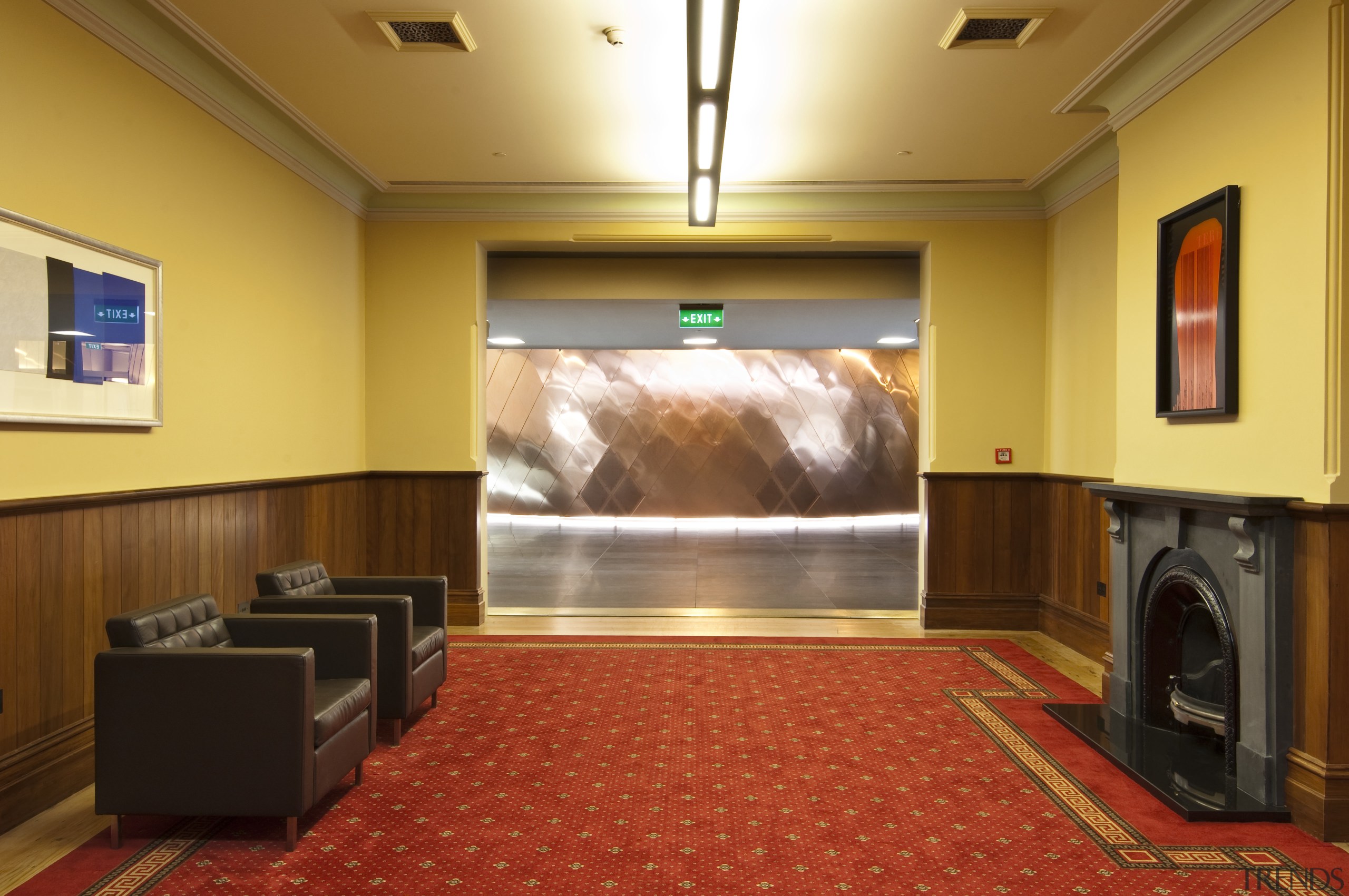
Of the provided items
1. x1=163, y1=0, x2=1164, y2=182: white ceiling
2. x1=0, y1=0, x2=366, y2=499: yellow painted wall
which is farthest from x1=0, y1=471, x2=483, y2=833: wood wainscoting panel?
x1=163, y1=0, x2=1164, y2=182: white ceiling

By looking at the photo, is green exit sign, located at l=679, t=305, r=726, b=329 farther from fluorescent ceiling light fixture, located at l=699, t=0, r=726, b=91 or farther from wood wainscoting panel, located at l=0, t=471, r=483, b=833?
fluorescent ceiling light fixture, located at l=699, t=0, r=726, b=91

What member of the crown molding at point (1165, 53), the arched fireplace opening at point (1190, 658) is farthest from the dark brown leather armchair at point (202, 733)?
the crown molding at point (1165, 53)

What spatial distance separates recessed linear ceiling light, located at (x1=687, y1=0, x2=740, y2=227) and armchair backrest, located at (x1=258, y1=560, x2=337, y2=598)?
11.4 ft

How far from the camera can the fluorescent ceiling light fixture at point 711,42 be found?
343 centimetres

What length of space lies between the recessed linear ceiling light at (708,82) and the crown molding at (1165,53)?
233 centimetres

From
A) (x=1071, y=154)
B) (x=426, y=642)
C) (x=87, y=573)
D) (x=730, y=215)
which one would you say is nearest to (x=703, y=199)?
(x=730, y=215)

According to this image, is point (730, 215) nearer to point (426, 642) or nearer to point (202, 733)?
point (426, 642)

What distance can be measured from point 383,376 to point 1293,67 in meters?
6.90

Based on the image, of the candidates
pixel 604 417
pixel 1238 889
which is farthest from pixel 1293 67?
pixel 604 417

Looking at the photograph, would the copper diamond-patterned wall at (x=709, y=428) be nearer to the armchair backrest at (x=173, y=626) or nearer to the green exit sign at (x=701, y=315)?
the green exit sign at (x=701, y=315)

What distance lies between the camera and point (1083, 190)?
22.1ft

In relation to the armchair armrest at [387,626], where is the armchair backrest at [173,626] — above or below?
above

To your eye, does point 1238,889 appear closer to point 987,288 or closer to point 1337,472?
point 1337,472

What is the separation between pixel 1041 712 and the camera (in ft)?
16.8
